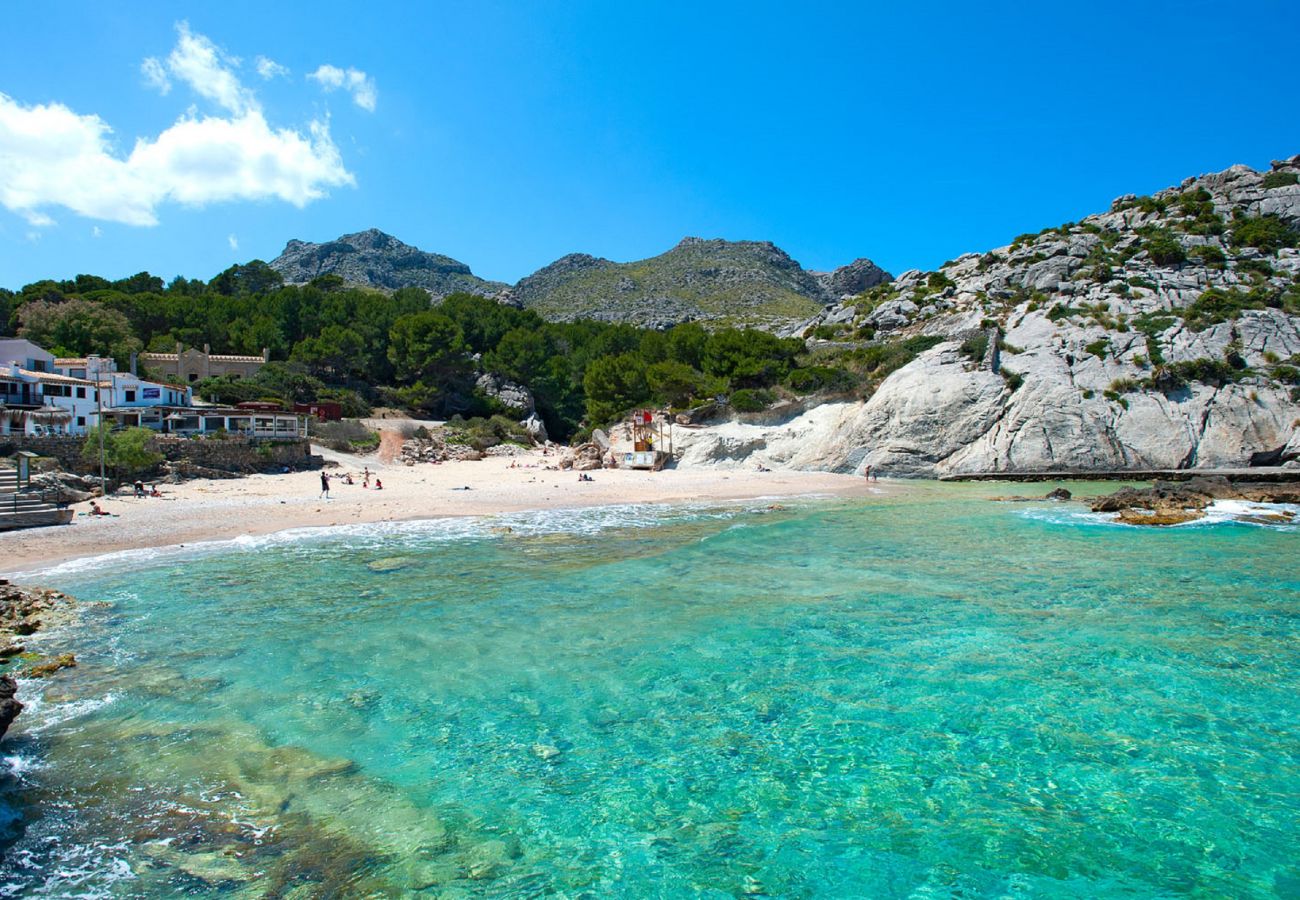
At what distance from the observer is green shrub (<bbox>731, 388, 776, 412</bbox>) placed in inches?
1980

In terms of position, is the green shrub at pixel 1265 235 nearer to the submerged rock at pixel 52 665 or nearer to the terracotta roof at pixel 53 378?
the submerged rock at pixel 52 665

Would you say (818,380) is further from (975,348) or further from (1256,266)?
(1256,266)

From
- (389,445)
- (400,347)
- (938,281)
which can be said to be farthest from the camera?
(938,281)

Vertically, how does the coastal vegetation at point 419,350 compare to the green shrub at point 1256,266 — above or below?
below

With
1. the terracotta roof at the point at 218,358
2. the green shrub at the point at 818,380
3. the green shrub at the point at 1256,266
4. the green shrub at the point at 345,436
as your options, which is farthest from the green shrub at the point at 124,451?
the green shrub at the point at 1256,266

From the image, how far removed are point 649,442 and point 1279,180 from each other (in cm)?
6957

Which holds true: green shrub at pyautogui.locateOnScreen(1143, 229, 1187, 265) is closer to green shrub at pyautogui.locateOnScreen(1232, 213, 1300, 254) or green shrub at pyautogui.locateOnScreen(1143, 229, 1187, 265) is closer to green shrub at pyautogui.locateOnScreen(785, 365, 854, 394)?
green shrub at pyautogui.locateOnScreen(1232, 213, 1300, 254)

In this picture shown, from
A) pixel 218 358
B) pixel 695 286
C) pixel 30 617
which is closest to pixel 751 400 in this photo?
pixel 30 617

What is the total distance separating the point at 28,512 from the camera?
21688 millimetres

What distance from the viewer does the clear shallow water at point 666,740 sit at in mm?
5836

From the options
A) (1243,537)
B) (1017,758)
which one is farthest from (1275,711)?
(1243,537)

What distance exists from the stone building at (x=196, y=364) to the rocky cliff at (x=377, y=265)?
93.4 m

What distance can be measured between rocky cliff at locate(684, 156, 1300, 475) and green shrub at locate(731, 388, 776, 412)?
2029mm

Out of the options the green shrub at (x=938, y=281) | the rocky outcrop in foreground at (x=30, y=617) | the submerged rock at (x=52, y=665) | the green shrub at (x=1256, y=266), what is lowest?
the submerged rock at (x=52, y=665)
